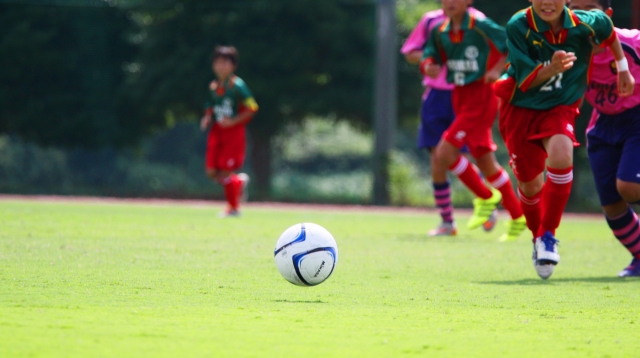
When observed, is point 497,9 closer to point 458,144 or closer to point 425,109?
point 425,109

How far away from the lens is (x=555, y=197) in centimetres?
656

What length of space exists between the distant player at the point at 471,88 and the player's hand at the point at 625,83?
3.27 metres

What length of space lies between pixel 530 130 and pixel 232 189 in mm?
7265

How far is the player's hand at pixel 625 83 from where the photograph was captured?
6277 mm

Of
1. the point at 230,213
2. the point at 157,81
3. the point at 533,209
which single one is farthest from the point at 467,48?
the point at 157,81

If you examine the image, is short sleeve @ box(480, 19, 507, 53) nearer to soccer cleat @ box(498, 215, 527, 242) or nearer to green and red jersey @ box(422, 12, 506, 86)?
green and red jersey @ box(422, 12, 506, 86)

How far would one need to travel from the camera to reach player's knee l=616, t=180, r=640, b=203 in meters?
6.60

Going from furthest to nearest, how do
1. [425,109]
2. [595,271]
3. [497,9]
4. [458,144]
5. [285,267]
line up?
[497,9], [425,109], [458,144], [595,271], [285,267]

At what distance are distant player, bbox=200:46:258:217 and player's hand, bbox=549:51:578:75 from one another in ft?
24.1

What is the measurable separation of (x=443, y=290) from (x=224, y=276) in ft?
4.54

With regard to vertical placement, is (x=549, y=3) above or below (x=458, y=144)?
above

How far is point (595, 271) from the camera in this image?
742 cm

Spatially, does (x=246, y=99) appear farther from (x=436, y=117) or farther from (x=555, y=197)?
(x=555, y=197)

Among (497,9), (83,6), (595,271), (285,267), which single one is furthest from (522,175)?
(83,6)
